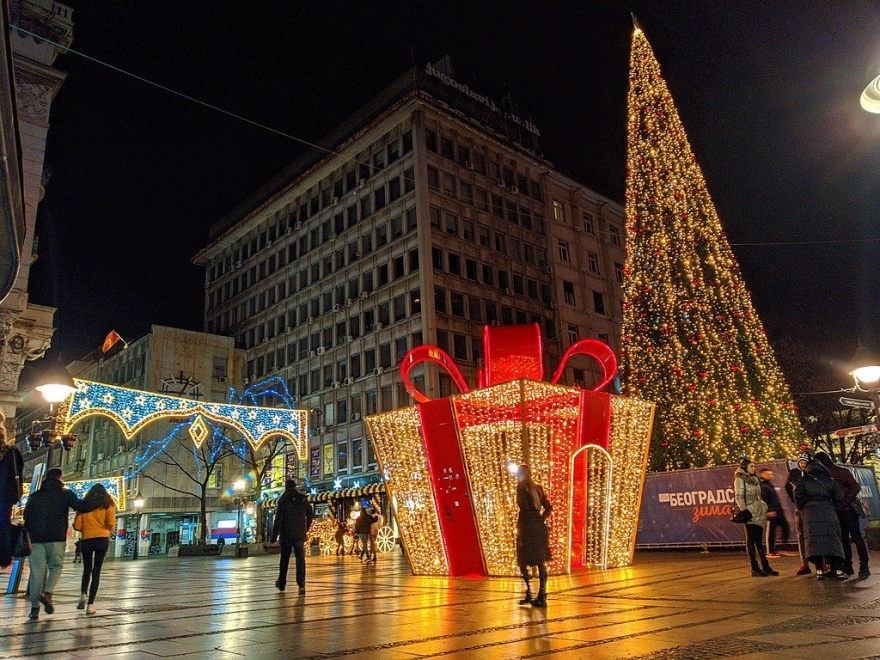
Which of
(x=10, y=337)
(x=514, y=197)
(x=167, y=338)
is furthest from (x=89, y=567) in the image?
(x=167, y=338)

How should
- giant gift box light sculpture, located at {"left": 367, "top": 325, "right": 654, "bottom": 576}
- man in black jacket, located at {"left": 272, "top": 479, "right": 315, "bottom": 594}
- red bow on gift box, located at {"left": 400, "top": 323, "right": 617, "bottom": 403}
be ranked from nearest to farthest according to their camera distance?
man in black jacket, located at {"left": 272, "top": 479, "right": 315, "bottom": 594} < giant gift box light sculpture, located at {"left": 367, "top": 325, "right": 654, "bottom": 576} < red bow on gift box, located at {"left": 400, "top": 323, "right": 617, "bottom": 403}

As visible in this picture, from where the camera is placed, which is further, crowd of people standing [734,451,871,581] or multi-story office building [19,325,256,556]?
multi-story office building [19,325,256,556]

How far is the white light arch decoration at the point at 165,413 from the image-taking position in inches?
722

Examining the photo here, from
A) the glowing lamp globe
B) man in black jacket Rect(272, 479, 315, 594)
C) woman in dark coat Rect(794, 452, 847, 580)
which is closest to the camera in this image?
woman in dark coat Rect(794, 452, 847, 580)

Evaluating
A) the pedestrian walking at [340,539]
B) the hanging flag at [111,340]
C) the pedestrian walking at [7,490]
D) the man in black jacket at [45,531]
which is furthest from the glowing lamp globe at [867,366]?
the hanging flag at [111,340]

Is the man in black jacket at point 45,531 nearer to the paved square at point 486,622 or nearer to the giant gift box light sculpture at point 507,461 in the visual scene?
the paved square at point 486,622

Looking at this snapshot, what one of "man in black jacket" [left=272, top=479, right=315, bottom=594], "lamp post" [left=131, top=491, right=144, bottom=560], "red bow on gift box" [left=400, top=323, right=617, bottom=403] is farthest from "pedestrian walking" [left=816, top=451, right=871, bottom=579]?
"lamp post" [left=131, top=491, right=144, bottom=560]

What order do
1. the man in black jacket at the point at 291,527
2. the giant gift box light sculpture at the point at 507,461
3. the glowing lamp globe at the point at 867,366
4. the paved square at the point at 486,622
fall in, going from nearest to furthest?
the paved square at the point at 486,622, the glowing lamp globe at the point at 867,366, the man in black jacket at the point at 291,527, the giant gift box light sculpture at the point at 507,461

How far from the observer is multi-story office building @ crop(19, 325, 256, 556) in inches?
1956

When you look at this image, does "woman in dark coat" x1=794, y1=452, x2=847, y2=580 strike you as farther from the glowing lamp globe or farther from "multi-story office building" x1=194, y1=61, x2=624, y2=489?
"multi-story office building" x1=194, y1=61, x2=624, y2=489

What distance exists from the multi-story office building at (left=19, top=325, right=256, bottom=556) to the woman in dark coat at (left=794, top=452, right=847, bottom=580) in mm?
42759

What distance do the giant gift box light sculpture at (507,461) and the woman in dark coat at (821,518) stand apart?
357 cm

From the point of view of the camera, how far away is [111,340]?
5950 cm

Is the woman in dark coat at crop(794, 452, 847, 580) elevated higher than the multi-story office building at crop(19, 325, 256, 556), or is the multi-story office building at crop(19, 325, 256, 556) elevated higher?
the multi-story office building at crop(19, 325, 256, 556)
